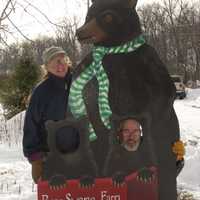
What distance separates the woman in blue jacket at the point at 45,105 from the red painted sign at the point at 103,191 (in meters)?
0.18

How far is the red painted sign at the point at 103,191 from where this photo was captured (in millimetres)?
3168

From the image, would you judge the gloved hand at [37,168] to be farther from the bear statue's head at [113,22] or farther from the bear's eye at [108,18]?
the bear's eye at [108,18]

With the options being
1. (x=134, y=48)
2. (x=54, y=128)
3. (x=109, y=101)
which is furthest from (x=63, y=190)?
(x=134, y=48)

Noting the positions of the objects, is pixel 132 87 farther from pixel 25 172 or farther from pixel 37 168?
pixel 25 172

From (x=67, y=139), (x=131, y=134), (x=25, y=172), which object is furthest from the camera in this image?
(x=25, y=172)

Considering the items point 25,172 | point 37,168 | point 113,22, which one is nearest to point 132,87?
point 113,22

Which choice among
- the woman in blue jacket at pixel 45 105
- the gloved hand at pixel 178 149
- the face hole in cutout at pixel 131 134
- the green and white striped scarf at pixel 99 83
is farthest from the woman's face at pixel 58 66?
the gloved hand at pixel 178 149

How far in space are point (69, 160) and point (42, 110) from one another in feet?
1.59

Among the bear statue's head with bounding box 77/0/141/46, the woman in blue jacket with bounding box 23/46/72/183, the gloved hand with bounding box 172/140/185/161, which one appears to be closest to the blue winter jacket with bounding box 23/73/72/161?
the woman in blue jacket with bounding box 23/46/72/183

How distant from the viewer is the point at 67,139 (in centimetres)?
324

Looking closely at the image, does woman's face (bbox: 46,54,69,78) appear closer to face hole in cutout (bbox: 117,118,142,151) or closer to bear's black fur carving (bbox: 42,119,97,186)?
bear's black fur carving (bbox: 42,119,97,186)

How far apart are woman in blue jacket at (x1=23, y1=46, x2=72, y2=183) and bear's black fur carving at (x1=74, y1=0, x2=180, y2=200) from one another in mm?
320

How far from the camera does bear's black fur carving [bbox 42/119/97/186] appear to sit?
317 cm

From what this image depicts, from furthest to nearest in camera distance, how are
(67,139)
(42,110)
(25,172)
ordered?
(25,172), (42,110), (67,139)
